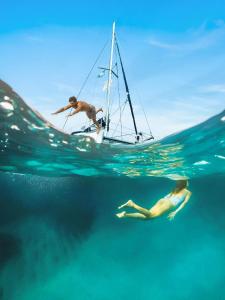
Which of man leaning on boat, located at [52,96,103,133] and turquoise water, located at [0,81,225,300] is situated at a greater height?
man leaning on boat, located at [52,96,103,133]

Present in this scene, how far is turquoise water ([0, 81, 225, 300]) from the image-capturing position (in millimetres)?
11812

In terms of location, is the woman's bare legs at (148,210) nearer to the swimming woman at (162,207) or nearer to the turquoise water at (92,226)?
the swimming woman at (162,207)

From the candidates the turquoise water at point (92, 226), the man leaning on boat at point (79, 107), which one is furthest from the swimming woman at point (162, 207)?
the man leaning on boat at point (79, 107)

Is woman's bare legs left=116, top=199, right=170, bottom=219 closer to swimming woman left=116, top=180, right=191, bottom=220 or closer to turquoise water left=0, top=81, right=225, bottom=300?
swimming woman left=116, top=180, right=191, bottom=220

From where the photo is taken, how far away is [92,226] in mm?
22062

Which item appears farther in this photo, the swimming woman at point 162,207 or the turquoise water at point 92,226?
the turquoise water at point 92,226

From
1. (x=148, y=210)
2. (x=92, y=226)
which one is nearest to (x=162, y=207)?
(x=148, y=210)

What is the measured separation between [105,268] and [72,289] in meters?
3.22

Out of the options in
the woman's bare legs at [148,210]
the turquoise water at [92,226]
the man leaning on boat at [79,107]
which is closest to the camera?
the woman's bare legs at [148,210]

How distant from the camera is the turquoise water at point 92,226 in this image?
11.8m

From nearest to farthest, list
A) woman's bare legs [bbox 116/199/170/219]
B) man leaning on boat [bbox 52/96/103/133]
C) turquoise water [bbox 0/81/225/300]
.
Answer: woman's bare legs [bbox 116/199/170/219] < man leaning on boat [bbox 52/96/103/133] < turquoise water [bbox 0/81/225/300]

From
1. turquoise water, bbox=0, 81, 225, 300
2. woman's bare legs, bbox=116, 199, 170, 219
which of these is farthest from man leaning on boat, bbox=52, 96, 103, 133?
woman's bare legs, bbox=116, 199, 170, 219

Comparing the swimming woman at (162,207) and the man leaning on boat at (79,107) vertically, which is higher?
the man leaning on boat at (79,107)

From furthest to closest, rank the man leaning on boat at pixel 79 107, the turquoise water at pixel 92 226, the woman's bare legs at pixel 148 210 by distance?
the turquoise water at pixel 92 226 → the man leaning on boat at pixel 79 107 → the woman's bare legs at pixel 148 210
